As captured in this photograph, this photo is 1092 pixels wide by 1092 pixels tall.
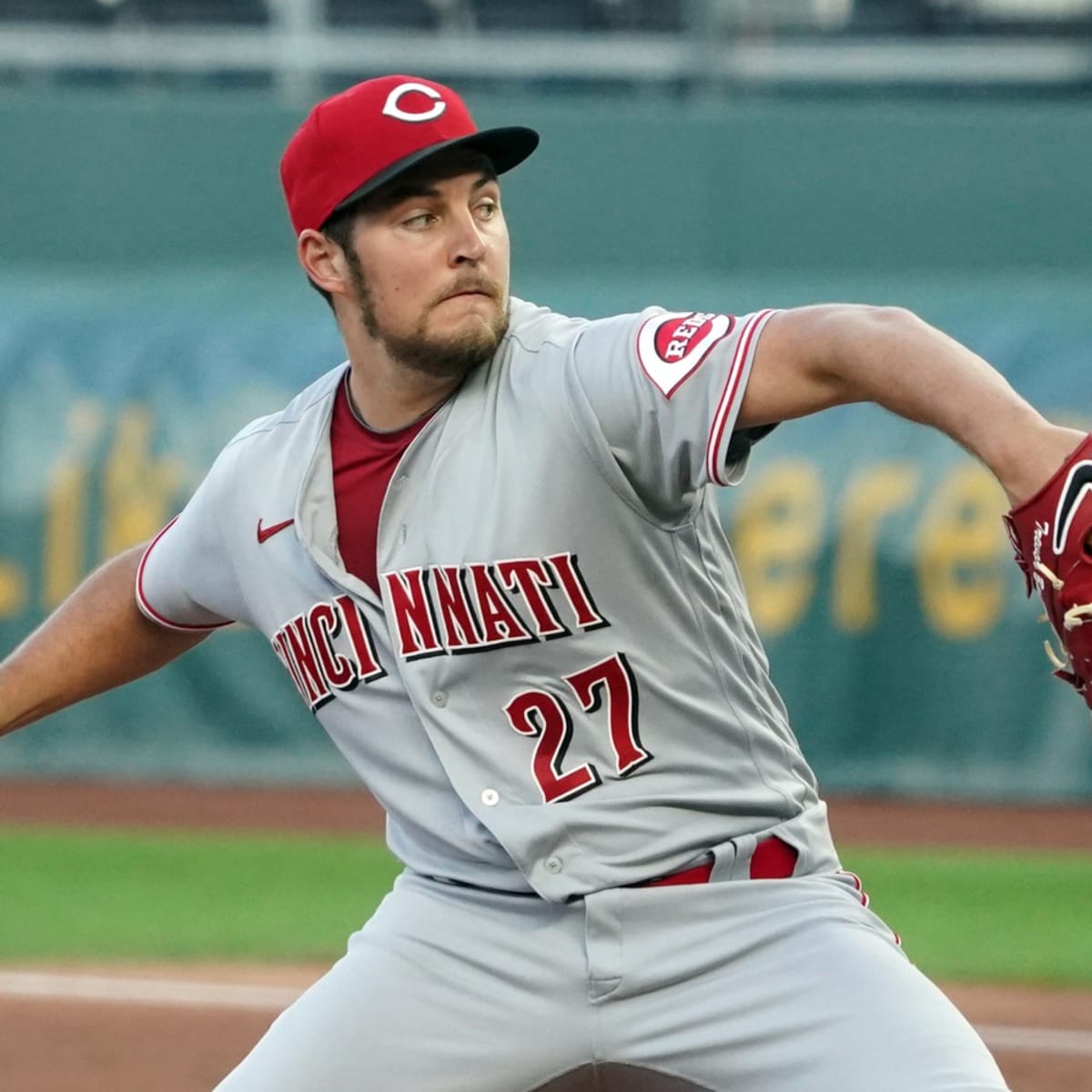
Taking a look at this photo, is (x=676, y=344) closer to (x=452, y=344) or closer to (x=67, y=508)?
(x=452, y=344)

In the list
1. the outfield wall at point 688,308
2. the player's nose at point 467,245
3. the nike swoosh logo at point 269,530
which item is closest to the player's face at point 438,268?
the player's nose at point 467,245

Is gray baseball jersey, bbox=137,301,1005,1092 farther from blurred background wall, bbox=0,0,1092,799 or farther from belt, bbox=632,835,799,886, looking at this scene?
blurred background wall, bbox=0,0,1092,799

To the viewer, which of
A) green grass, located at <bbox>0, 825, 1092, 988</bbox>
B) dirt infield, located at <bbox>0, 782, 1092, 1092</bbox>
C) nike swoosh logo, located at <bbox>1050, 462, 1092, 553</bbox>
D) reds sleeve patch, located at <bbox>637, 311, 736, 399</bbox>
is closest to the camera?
nike swoosh logo, located at <bbox>1050, 462, 1092, 553</bbox>

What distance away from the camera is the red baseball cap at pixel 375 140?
3.02 m

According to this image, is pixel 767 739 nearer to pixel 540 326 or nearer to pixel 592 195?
pixel 540 326

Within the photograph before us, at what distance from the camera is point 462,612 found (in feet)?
9.59

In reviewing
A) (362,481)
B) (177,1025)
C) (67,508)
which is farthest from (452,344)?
(67,508)

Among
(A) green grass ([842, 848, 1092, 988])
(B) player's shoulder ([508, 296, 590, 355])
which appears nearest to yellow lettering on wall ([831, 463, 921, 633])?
(A) green grass ([842, 848, 1092, 988])

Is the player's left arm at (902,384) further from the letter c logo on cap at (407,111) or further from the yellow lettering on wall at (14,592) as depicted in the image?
the yellow lettering on wall at (14,592)

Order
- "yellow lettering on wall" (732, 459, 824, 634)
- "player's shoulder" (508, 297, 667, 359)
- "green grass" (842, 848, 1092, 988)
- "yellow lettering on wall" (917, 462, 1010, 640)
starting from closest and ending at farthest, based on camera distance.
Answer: "player's shoulder" (508, 297, 667, 359), "green grass" (842, 848, 1092, 988), "yellow lettering on wall" (917, 462, 1010, 640), "yellow lettering on wall" (732, 459, 824, 634)

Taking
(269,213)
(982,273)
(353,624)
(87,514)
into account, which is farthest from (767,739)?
(269,213)

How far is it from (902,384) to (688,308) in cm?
769

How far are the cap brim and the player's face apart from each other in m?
Result: 0.03

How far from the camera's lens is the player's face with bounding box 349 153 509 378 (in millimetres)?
3039
